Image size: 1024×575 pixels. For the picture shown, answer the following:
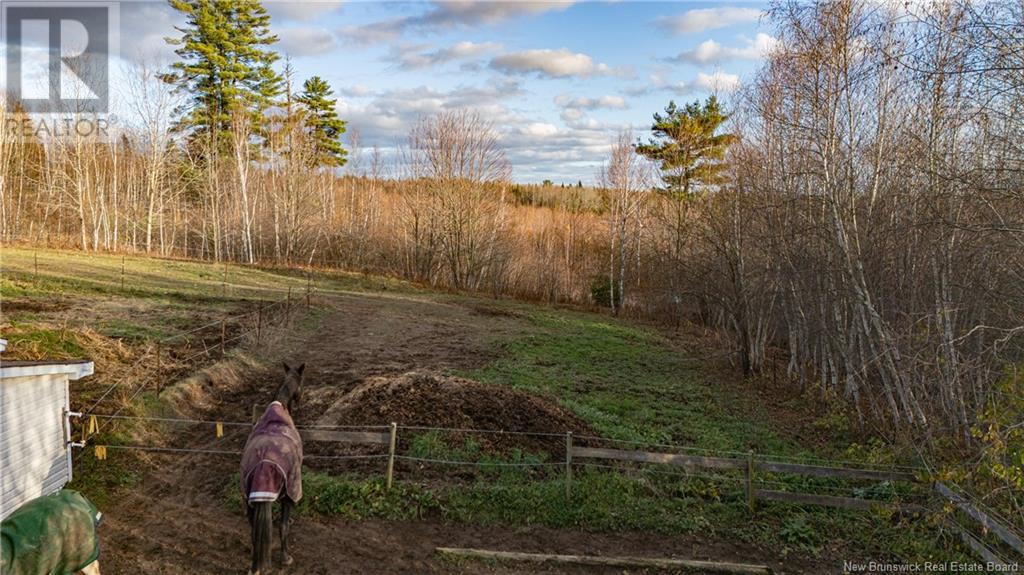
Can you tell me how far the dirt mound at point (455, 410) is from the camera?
9.14 meters

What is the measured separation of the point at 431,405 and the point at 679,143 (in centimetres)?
1874

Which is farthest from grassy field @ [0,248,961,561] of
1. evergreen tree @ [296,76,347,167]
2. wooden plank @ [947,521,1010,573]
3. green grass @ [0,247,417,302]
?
evergreen tree @ [296,76,347,167]

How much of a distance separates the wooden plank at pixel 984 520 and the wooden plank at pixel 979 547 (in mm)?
206

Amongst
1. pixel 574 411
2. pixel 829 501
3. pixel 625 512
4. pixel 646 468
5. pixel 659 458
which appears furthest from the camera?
pixel 574 411

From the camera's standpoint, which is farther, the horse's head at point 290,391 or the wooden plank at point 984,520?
the horse's head at point 290,391

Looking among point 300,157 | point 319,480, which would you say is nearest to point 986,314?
point 319,480

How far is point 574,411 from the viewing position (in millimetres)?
10969

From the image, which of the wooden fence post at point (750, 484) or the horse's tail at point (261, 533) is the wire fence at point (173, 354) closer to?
the horse's tail at point (261, 533)

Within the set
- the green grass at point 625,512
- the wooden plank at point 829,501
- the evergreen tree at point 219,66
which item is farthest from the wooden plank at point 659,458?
the evergreen tree at point 219,66

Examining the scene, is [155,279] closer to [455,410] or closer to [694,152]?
[455,410]

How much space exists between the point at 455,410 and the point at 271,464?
4.29 meters

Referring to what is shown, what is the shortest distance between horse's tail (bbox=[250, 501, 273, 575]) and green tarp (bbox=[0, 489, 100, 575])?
129 cm

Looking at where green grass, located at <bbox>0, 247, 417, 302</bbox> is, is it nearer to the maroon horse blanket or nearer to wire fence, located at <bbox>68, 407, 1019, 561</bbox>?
wire fence, located at <bbox>68, 407, 1019, 561</bbox>

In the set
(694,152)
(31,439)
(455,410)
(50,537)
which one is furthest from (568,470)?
(694,152)
